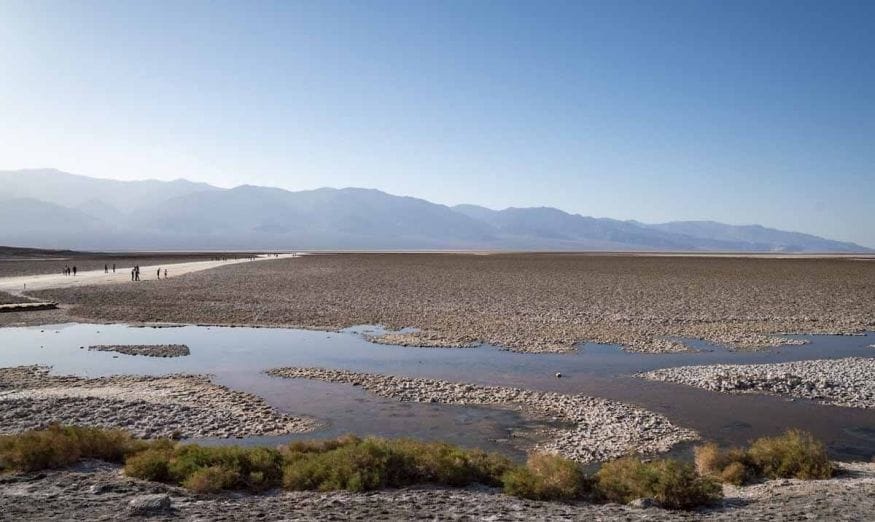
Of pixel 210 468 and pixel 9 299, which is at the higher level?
pixel 210 468

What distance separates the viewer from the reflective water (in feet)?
47.6

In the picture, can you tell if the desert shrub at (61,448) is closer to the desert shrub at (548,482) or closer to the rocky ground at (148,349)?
the desert shrub at (548,482)

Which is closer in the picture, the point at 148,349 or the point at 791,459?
the point at 791,459

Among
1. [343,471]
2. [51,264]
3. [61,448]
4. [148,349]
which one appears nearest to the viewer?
[343,471]

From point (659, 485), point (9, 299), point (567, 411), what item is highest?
point (659, 485)

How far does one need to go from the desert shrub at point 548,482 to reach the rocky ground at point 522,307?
49.7 feet

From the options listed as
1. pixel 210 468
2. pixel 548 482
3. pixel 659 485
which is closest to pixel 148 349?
pixel 210 468

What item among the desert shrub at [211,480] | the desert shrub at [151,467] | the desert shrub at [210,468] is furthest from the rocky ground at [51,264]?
the desert shrub at [211,480]

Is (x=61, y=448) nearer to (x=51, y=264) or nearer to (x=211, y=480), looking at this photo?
(x=211, y=480)

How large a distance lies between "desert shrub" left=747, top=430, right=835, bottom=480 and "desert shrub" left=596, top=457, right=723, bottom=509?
6.08 ft

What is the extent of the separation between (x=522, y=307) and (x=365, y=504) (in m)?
31.0

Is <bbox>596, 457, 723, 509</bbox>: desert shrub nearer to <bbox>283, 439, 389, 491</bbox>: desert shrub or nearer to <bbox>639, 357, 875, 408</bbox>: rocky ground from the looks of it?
<bbox>283, 439, 389, 491</bbox>: desert shrub

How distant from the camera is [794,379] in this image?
18.7 metres

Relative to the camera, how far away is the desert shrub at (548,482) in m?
9.70
